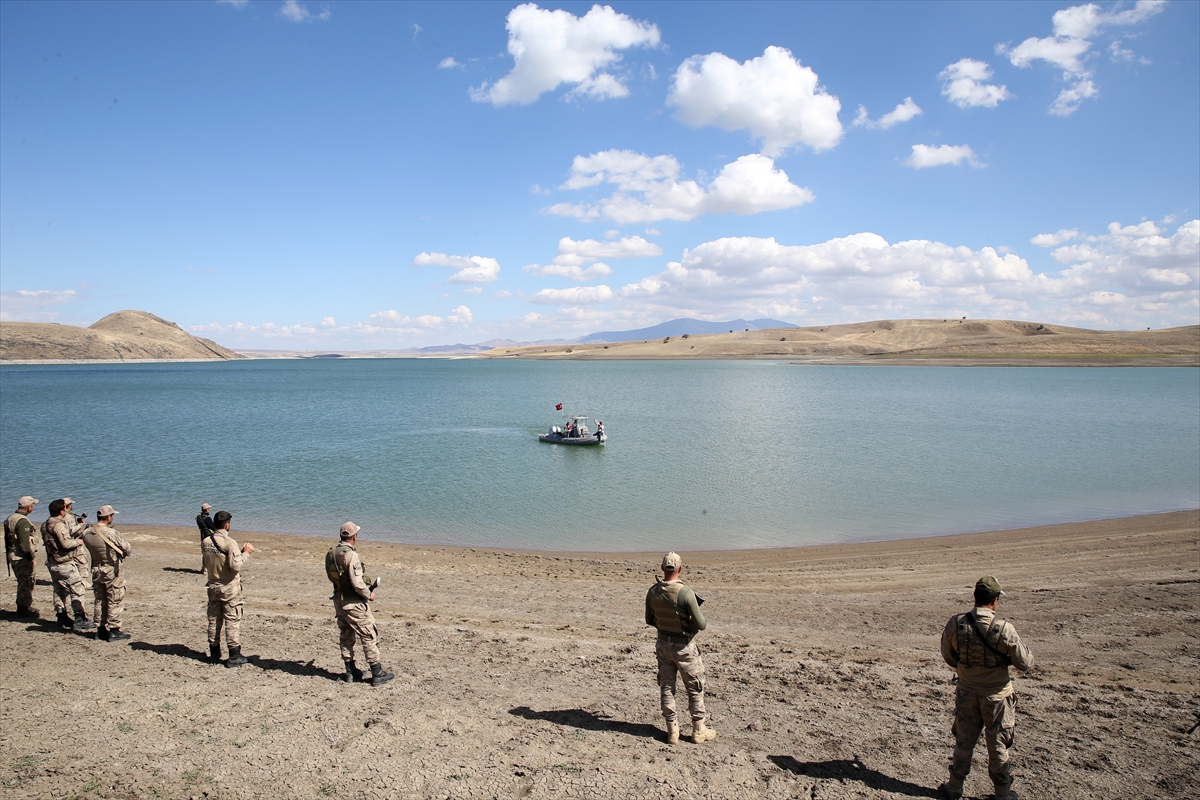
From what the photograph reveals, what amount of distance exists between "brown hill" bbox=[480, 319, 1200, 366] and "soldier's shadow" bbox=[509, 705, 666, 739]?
432ft

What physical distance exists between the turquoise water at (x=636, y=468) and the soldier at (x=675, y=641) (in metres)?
12.2

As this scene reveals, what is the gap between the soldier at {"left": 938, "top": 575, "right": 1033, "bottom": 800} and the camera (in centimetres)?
543

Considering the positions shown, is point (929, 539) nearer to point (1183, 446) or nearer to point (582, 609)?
point (582, 609)

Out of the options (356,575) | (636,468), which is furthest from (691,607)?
(636,468)

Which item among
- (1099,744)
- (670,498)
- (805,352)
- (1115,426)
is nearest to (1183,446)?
(1115,426)

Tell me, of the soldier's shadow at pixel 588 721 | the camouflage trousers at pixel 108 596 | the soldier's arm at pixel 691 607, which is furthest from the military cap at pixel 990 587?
the camouflage trousers at pixel 108 596

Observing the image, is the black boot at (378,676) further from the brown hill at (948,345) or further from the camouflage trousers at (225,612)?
the brown hill at (948,345)

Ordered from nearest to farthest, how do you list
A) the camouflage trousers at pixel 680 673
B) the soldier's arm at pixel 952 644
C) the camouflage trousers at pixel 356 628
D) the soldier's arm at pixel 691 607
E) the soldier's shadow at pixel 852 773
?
1. the soldier's arm at pixel 952 644
2. the soldier's shadow at pixel 852 773
3. the soldier's arm at pixel 691 607
4. the camouflage trousers at pixel 680 673
5. the camouflage trousers at pixel 356 628

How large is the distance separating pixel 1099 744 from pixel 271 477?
28.7 m

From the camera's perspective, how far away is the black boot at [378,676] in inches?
306

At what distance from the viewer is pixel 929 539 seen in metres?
18.4

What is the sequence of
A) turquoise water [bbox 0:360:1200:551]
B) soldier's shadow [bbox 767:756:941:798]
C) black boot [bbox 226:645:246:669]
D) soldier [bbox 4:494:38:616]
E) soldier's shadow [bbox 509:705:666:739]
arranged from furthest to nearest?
turquoise water [bbox 0:360:1200:551]
soldier [bbox 4:494:38:616]
black boot [bbox 226:645:246:669]
soldier's shadow [bbox 509:705:666:739]
soldier's shadow [bbox 767:756:941:798]

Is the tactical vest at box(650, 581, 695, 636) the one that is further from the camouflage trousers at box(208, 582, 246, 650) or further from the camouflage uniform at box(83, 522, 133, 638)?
the camouflage uniform at box(83, 522, 133, 638)

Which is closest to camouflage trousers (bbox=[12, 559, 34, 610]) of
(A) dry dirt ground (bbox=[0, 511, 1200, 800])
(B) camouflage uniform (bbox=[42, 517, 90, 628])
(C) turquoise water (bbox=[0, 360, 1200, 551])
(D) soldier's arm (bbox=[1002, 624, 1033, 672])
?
(A) dry dirt ground (bbox=[0, 511, 1200, 800])
